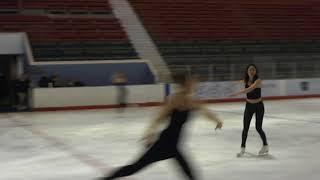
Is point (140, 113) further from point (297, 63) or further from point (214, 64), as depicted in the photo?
point (297, 63)

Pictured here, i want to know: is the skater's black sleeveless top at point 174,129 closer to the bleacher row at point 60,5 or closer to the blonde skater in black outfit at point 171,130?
the blonde skater in black outfit at point 171,130

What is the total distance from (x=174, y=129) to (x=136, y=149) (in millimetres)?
4986

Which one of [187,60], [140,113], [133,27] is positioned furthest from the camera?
[133,27]

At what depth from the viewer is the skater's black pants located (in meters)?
5.40

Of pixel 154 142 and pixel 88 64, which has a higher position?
pixel 154 142

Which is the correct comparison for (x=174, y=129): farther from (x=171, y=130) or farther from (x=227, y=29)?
(x=227, y=29)

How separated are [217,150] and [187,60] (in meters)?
17.2

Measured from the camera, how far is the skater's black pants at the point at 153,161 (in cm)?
540

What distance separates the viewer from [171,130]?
17.7 feet

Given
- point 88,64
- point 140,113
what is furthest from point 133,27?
point 140,113

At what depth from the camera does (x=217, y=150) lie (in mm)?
10023

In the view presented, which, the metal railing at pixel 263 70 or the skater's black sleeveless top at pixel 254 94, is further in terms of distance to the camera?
the metal railing at pixel 263 70

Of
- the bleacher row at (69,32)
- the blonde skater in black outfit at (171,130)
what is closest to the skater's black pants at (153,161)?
the blonde skater in black outfit at (171,130)

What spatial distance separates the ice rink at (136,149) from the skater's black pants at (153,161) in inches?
21.1
